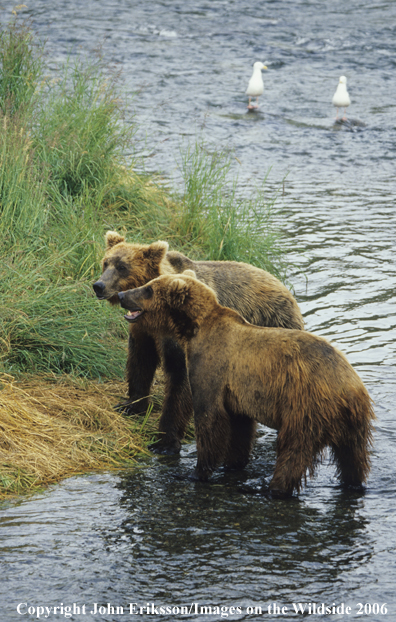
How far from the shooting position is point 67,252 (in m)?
7.05

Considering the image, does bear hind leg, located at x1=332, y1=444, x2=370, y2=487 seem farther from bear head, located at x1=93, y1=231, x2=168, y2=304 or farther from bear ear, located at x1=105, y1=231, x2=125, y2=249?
bear ear, located at x1=105, y1=231, x2=125, y2=249

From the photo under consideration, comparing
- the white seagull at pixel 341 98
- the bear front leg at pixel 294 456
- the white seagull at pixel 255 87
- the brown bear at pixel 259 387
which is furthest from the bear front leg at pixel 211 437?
the white seagull at pixel 255 87

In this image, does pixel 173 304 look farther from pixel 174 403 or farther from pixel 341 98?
pixel 341 98

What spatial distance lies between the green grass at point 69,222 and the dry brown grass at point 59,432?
29 cm

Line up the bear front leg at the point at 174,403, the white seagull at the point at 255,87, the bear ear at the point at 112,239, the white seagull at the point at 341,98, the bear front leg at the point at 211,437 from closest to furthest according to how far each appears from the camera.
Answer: the bear front leg at the point at 211,437, the bear front leg at the point at 174,403, the bear ear at the point at 112,239, the white seagull at the point at 341,98, the white seagull at the point at 255,87

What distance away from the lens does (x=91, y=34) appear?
19719mm

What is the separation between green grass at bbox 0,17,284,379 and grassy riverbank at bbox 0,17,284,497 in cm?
1

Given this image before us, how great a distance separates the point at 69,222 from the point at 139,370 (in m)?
2.37

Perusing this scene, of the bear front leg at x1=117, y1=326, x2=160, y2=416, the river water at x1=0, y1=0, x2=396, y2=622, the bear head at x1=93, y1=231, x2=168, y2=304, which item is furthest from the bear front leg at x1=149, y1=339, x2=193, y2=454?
the bear head at x1=93, y1=231, x2=168, y2=304

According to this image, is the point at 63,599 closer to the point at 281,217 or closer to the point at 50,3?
the point at 281,217

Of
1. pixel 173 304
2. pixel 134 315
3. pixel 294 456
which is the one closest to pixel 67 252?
pixel 134 315

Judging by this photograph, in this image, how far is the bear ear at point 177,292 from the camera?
4.86 metres

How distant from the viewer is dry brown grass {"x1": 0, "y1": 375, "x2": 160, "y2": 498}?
4.79 meters

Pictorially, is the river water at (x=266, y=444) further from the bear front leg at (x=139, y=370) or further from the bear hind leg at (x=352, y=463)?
the bear front leg at (x=139, y=370)
